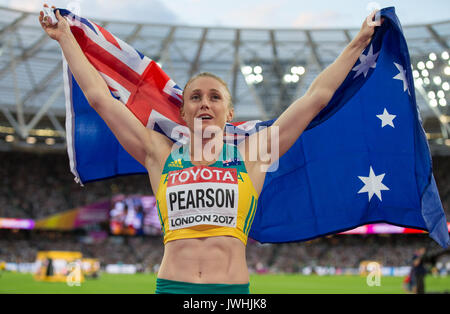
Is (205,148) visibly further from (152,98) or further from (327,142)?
(327,142)

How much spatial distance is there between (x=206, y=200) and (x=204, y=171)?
19cm

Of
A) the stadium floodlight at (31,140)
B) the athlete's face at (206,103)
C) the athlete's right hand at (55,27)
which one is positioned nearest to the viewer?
the athlete's face at (206,103)

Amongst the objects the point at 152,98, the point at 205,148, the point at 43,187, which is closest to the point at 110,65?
the point at 152,98

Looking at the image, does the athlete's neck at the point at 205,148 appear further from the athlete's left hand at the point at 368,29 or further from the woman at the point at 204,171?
the athlete's left hand at the point at 368,29

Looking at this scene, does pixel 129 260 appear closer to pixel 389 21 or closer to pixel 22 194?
pixel 22 194

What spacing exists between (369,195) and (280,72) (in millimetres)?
31453

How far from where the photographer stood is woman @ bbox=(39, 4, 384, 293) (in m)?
2.89

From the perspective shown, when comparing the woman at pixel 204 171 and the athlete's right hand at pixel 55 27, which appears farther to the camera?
the athlete's right hand at pixel 55 27

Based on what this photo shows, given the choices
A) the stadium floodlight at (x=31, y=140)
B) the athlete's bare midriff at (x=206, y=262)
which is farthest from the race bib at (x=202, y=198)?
the stadium floodlight at (x=31, y=140)

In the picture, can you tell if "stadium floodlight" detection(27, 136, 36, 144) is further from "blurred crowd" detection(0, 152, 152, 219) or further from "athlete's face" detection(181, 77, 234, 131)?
"athlete's face" detection(181, 77, 234, 131)

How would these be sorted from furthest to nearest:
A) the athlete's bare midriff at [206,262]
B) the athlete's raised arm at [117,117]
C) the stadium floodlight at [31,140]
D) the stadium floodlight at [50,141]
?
1. the stadium floodlight at [50,141]
2. the stadium floodlight at [31,140]
3. the athlete's raised arm at [117,117]
4. the athlete's bare midriff at [206,262]

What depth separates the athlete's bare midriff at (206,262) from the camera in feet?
9.36

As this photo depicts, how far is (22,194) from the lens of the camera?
46219mm

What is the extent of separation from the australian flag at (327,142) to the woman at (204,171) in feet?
3.51
